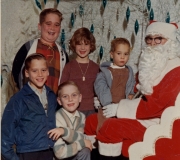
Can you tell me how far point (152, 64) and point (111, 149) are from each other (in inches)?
24.6

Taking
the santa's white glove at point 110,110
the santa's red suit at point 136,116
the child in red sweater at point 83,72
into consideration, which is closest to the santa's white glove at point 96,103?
the child in red sweater at point 83,72

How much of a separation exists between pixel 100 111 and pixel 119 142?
298 mm

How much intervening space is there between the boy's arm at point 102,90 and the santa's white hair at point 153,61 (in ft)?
0.91

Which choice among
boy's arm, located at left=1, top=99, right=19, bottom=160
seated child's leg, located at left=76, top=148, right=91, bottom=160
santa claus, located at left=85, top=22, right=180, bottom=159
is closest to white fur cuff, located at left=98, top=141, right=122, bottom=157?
santa claus, located at left=85, top=22, right=180, bottom=159

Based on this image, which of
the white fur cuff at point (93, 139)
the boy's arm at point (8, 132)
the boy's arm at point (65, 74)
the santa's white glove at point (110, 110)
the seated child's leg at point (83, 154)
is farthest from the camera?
the boy's arm at point (65, 74)

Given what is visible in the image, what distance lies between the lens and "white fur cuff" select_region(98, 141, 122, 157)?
2.25 meters

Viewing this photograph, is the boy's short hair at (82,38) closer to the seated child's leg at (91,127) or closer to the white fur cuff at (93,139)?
the seated child's leg at (91,127)

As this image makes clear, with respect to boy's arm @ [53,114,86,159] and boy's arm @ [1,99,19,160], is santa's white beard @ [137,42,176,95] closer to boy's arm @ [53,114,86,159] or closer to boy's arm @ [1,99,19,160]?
boy's arm @ [53,114,86,159]

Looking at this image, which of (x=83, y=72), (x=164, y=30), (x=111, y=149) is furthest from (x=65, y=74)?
(x=164, y=30)

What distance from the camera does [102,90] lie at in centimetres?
247

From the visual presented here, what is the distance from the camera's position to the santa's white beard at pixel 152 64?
7.29ft

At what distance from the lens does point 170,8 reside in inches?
124

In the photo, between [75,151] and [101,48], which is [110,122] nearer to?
[75,151]

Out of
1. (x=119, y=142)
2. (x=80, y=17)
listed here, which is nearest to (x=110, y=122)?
(x=119, y=142)
